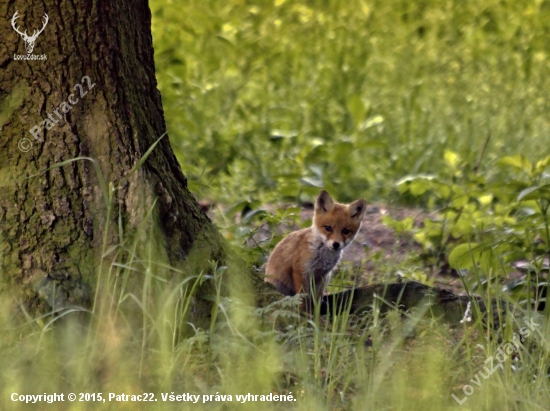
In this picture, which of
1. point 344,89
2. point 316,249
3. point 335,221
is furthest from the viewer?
point 344,89

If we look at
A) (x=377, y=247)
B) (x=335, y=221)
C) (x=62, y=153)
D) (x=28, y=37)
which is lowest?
(x=377, y=247)

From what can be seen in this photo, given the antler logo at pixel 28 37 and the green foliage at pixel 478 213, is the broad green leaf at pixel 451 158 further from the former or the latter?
the antler logo at pixel 28 37

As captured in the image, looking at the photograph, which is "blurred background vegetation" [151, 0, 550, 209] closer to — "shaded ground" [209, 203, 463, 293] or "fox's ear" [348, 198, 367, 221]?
"shaded ground" [209, 203, 463, 293]

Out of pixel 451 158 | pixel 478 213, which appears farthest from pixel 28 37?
pixel 451 158

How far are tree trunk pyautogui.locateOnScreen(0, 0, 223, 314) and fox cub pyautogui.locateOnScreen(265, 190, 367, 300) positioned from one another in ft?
4.60

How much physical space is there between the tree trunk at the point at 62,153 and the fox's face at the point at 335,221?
174 cm

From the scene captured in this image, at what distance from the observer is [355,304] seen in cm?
441

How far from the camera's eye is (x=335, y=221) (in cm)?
550

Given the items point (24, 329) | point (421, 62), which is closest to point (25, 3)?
point (24, 329)

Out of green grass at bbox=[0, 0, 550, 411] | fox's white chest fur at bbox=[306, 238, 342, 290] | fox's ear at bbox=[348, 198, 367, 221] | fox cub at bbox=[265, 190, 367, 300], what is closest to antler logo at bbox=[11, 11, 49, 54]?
green grass at bbox=[0, 0, 550, 411]

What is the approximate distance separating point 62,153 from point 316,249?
1.94m

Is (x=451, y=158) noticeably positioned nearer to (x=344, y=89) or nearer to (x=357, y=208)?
(x=357, y=208)

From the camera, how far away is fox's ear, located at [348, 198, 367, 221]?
5.59 m

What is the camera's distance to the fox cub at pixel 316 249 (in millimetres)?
5203
